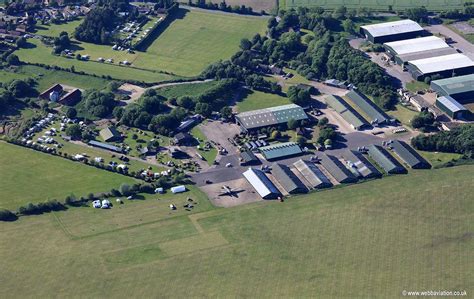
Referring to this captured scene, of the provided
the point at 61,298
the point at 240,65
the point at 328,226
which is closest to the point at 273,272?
the point at 328,226

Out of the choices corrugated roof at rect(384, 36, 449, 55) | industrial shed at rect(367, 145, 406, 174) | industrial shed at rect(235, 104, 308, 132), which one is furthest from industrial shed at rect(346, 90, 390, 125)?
corrugated roof at rect(384, 36, 449, 55)

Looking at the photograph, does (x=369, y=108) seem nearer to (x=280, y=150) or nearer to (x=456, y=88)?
(x=456, y=88)

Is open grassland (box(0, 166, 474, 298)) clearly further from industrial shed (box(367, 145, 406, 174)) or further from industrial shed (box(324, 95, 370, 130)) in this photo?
industrial shed (box(324, 95, 370, 130))

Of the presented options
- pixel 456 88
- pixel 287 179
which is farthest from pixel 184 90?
pixel 456 88

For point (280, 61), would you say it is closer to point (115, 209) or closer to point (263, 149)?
point (263, 149)

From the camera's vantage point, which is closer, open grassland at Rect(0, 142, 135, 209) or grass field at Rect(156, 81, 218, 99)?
open grassland at Rect(0, 142, 135, 209)

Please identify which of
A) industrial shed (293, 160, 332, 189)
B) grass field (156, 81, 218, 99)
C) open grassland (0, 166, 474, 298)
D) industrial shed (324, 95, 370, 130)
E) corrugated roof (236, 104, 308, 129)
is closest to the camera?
open grassland (0, 166, 474, 298)

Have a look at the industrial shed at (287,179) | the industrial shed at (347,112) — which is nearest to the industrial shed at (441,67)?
Result: the industrial shed at (347,112)
